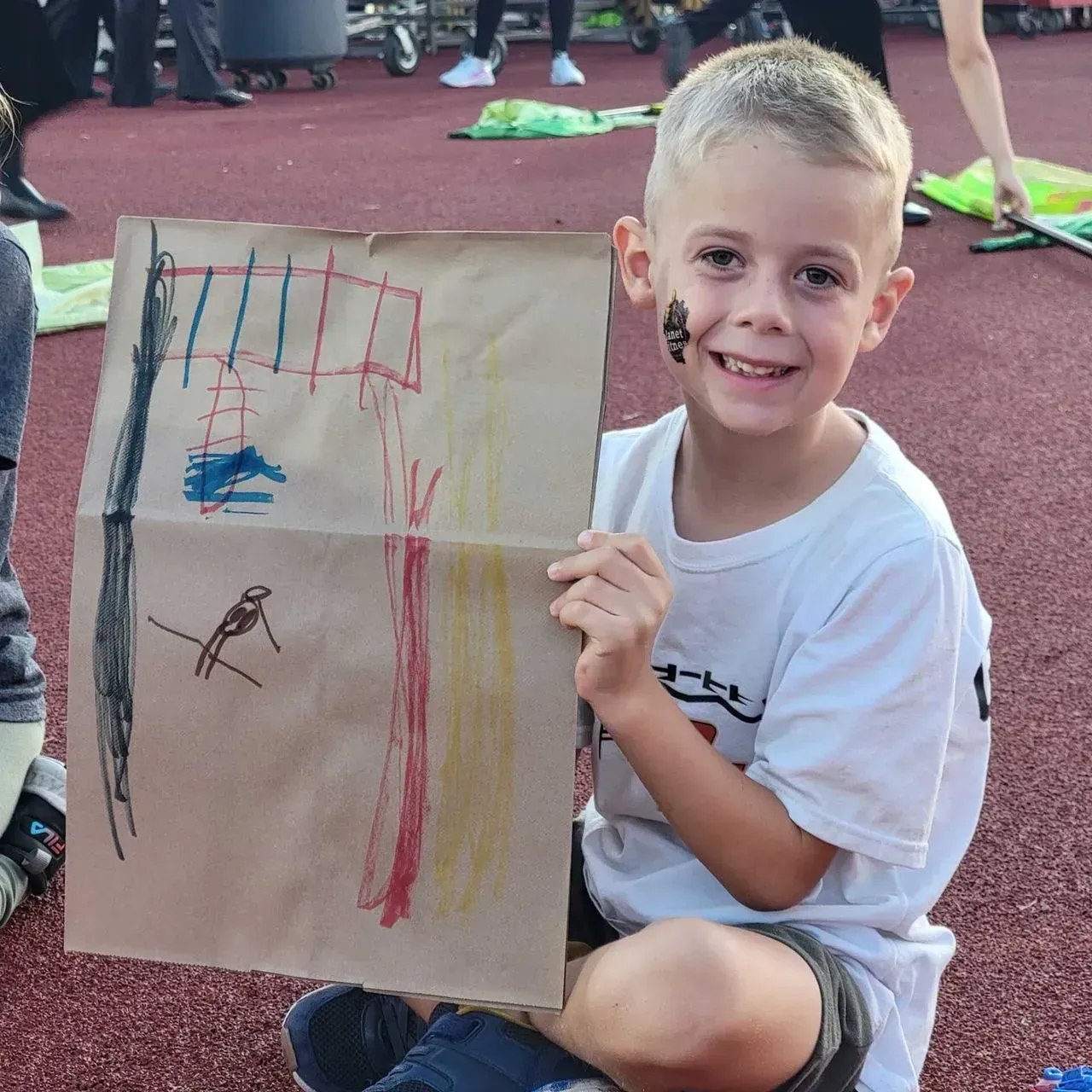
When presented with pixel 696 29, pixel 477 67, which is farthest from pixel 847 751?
pixel 477 67

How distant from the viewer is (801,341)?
82 centimetres

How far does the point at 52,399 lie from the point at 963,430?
1.52 meters

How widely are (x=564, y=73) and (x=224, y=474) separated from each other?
648cm

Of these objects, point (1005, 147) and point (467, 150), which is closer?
point (1005, 147)

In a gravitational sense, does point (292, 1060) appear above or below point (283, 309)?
below

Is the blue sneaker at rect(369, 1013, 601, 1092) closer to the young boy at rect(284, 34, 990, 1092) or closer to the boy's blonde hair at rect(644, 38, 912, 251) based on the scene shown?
the young boy at rect(284, 34, 990, 1092)

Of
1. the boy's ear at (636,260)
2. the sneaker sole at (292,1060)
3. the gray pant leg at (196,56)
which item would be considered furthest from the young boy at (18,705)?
the gray pant leg at (196,56)

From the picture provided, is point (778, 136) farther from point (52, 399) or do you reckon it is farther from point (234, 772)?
point (52, 399)

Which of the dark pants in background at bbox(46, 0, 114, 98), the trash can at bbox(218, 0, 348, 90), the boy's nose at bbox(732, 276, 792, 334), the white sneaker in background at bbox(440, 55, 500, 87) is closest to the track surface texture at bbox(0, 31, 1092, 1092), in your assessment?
the dark pants in background at bbox(46, 0, 114, 98)

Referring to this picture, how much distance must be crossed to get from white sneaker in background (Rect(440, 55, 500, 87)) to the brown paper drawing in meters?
6.43

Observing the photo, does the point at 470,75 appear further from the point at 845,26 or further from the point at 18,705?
the point at 18,705

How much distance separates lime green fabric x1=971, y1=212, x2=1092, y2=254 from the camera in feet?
10.8

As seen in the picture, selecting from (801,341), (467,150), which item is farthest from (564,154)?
(801,341)

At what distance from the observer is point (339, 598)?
0.77 m
